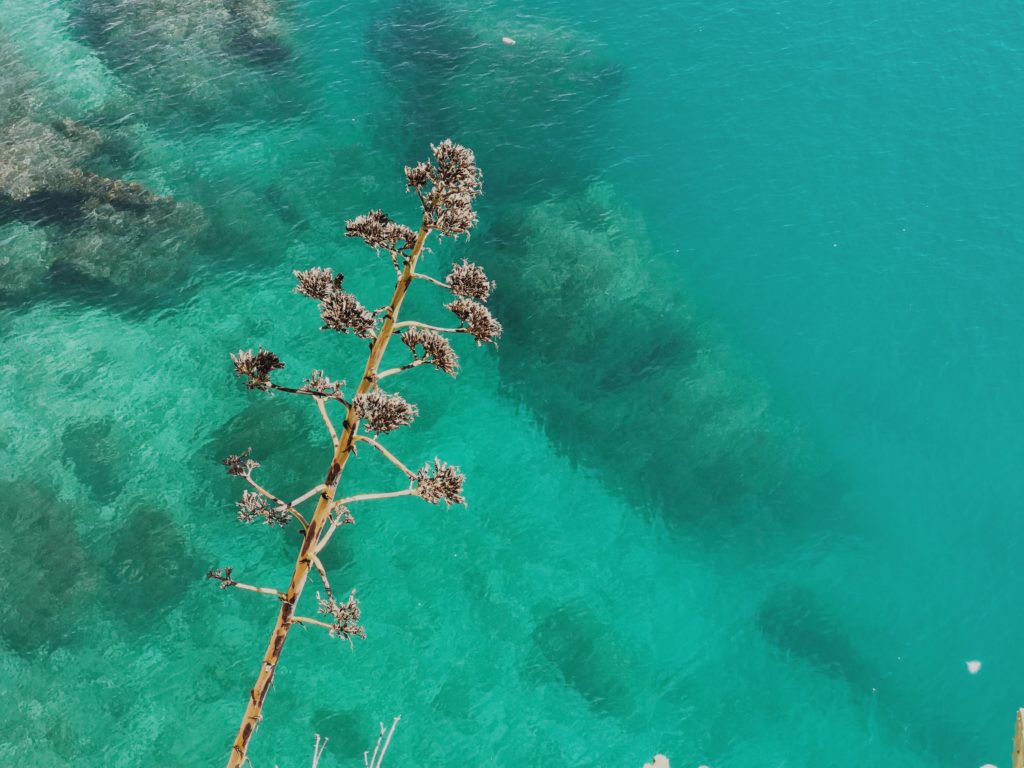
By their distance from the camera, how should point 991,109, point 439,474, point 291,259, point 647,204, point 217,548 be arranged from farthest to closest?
point 991,109, point 647,204, point 291,259, point 217,548, point 439,474

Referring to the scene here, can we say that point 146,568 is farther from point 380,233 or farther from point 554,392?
point 380,233

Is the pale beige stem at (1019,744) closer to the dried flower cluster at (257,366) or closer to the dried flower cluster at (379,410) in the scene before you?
the dried flower cluster at (379,410)

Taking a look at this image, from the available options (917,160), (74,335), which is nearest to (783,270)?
(917,160)

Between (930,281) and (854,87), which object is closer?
(930,281)

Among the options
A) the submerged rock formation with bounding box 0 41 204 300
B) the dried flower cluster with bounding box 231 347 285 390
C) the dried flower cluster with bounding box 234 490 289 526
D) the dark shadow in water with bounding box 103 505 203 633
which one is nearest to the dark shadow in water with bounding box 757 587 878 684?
the dark shadow in water with bounding box 103 505 203 633

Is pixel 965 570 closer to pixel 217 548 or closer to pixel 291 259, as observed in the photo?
pixel 217 548

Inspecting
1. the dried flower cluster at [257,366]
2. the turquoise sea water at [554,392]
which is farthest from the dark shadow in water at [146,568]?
the dried flower cluster at [257,366]
